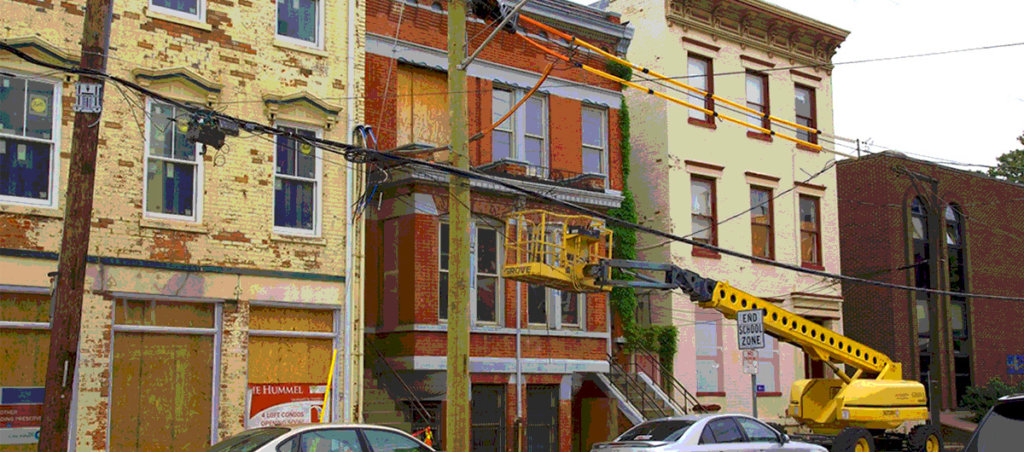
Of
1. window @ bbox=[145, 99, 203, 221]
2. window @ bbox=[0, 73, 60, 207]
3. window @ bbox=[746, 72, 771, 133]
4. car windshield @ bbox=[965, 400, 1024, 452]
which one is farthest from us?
window @ bbox=[746, 72, 771, 133]

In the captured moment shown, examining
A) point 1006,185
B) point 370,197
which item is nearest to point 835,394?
point 370,197

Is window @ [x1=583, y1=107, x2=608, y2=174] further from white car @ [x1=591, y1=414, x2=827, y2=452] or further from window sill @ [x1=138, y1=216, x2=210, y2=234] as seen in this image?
window sill @ [x1=138, y1=216, x2=210, y2=234]

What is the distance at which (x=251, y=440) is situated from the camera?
1312 centimetres

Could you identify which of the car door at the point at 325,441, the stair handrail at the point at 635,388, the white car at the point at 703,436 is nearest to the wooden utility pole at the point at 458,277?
the car door at the point at 325,441

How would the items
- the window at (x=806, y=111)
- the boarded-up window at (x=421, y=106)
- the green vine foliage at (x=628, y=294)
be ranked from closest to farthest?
1. the boarded-up window at (x=421, y=106)
2. the green vine foliage at (x=628, y=294)
3. the window at (x=806, y=111)

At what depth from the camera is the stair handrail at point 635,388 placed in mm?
25953

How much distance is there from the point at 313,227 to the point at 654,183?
12.0m

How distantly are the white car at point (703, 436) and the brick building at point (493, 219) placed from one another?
239 inches

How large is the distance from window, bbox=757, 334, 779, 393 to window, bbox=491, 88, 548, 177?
9.55 metres

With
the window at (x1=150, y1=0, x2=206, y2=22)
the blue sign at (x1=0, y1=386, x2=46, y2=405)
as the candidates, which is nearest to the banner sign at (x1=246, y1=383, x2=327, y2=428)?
the blue sign at (x1=0, y1=386, x2=46, y2=405)

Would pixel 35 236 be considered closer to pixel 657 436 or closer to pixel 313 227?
pixel 313 227

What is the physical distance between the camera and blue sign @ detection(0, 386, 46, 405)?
16.5 meters

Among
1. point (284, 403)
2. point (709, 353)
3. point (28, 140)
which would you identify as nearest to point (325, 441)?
point (284, 403)

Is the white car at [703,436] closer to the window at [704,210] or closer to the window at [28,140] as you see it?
the window at [28,140]
